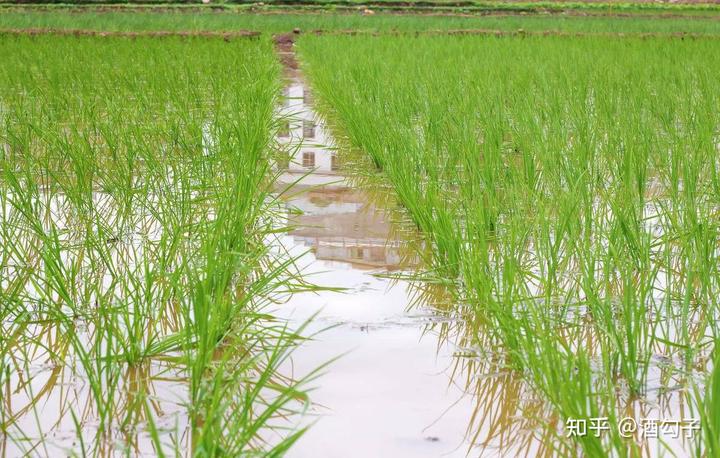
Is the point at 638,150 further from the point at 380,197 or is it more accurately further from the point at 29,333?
the point at 29,333

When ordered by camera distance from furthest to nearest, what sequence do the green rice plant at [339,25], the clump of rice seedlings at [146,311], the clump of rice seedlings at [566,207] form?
the green rice plant at [339,25] → the clump of rice seedlings at [566,207] → the clump of rice seedlings at [146,311]

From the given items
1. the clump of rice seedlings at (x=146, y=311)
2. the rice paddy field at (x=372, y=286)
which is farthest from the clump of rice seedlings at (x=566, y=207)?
the clump of rice seedlings at (x=146, y=311)

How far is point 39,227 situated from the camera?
2.53 metres

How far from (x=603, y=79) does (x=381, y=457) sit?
5092 millimetres

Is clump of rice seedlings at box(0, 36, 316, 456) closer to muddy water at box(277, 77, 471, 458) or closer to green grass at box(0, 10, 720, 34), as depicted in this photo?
muddy water at box(277, 77, 471, 458)

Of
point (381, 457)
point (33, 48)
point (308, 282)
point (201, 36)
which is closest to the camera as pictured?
point (381, 457)

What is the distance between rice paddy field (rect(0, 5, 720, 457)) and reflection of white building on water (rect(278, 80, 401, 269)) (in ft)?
0.05

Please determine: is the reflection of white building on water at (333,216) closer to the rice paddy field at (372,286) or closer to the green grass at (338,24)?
the rice paddy field at (372,286)

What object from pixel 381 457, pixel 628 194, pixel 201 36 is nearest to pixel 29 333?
pixel 381 457

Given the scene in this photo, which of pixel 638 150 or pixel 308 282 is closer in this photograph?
pixel 308 282

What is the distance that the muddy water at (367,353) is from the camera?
5.07 feet

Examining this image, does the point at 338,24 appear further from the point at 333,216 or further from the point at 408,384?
the point at 408,384

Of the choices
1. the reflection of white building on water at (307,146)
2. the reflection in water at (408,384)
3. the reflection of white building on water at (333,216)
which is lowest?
the reflection in water at (408,384)

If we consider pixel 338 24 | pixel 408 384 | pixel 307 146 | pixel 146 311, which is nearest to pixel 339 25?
pixel 338 24
